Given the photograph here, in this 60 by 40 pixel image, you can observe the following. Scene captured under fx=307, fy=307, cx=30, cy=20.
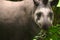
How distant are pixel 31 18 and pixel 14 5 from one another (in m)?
0.23

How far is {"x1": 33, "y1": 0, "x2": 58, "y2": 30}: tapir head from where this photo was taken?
8.34 ft

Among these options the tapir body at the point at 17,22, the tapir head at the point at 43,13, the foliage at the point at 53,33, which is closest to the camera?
the tapir head at the point at 43,13

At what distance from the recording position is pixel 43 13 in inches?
102

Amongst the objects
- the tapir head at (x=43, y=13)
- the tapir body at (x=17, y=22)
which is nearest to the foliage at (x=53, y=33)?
the tapir body at (x=17, y=22)

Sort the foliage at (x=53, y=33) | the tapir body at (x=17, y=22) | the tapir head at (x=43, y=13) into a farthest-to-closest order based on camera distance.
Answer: the foliage at (x=53, y=33), the tapir body at (x=17, y=22), the tapir head at (x=43, y=13)

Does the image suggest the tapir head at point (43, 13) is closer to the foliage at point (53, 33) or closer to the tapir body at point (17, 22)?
the tapir body at point (17, 22)

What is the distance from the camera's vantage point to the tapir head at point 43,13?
2543mm

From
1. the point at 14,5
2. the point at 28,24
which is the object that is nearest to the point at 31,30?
the point at 28,24

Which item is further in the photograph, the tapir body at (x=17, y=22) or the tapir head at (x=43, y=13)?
the tapir body at (x=17, y=22)

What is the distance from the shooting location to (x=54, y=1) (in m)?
2.74

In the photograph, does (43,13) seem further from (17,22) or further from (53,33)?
(53,33)

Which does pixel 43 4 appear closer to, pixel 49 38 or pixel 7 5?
pixel 7 5

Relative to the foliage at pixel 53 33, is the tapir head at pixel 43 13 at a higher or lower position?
higher

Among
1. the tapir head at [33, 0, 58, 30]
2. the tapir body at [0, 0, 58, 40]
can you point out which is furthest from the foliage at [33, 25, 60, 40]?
the tapir head at [33, 0, 58, 30]
